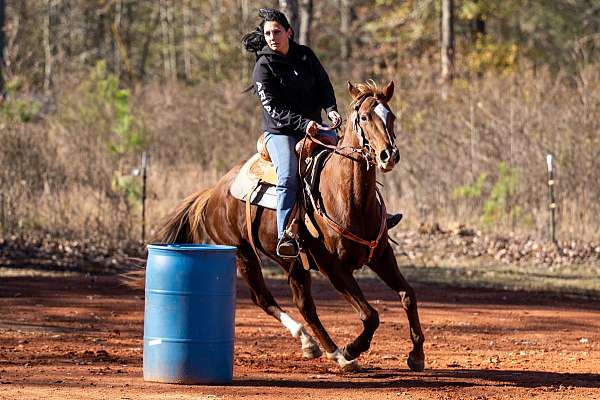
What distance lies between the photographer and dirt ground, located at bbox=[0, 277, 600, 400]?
8648 mm

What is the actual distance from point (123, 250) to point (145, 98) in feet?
45.5

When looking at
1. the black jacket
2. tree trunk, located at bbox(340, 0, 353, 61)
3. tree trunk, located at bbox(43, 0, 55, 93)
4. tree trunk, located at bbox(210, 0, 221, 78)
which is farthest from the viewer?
tree trunk, located at bbox(43, 0, 55, 93)

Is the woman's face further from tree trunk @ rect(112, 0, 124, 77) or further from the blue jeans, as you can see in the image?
tree trunk @ rect(112, 0, 124, 77)

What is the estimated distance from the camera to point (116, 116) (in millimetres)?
25469

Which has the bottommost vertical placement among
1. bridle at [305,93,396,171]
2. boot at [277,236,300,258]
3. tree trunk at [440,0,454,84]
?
boot at [277,236,300,258]

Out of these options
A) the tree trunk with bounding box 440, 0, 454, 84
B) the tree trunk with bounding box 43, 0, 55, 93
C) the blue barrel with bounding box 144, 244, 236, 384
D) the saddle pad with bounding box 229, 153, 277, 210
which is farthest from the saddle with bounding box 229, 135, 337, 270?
the tree trunk with bounding box 43, 0, 55, 93

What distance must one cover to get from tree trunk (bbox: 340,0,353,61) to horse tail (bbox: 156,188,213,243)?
34405 mm

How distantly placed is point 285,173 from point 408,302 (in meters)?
1.44

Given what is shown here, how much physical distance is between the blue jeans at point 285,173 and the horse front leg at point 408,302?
0.82 meters

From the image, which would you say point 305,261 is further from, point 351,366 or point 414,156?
point 414,156

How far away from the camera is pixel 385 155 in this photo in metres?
8.63

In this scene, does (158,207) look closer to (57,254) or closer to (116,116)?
(57,254)

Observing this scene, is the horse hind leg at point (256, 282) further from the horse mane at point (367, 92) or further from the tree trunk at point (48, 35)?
the tree trunk at point (48, 35)

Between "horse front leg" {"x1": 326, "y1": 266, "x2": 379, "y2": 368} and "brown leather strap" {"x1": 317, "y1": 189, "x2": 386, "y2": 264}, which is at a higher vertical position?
"brown leather strap" {"x1": 317, "y1": 189, "x2": 386, "y2": 264}
